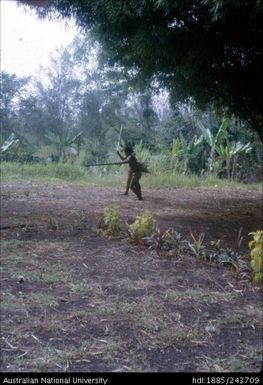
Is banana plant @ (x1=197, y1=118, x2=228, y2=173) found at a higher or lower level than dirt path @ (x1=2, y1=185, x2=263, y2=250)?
higher

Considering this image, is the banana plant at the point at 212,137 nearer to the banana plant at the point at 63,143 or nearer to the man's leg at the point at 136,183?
the banana plant at the point at 63,143

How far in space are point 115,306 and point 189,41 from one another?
5107 mm

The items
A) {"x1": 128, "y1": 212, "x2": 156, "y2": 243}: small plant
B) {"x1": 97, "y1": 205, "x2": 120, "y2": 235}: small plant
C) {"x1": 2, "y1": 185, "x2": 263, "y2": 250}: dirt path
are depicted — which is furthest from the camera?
{"x1": 2, "y1": 185, "x2": 263, "y2": 250}: dirt path

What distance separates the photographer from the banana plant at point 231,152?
17.1 metres

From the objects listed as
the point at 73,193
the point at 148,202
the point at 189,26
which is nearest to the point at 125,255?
the point at 189,26

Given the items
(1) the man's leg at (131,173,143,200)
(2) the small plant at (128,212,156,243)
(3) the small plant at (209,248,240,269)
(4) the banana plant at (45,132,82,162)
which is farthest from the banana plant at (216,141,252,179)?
(3) the small plant at (209,248,240,269)

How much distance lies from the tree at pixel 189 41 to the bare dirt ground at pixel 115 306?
9.64 ft

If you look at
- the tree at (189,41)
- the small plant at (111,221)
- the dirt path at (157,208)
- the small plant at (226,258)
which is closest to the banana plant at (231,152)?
the dirt path at (157,208)

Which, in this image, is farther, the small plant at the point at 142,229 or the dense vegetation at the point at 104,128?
the dense vegetation at the point at 104,128

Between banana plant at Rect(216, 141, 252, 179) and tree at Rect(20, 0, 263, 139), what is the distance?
264 inches

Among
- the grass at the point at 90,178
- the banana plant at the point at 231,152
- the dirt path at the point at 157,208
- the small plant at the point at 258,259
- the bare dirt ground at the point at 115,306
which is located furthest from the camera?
the banana plant at the point at 231,152

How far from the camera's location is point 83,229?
6.70m

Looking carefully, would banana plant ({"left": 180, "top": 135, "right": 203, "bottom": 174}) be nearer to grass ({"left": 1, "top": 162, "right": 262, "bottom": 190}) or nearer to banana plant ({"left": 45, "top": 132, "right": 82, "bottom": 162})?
grass ({"left": 1, "top": 162, "right": 262, "bottom": 190})

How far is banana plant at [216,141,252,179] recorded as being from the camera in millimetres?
17062
